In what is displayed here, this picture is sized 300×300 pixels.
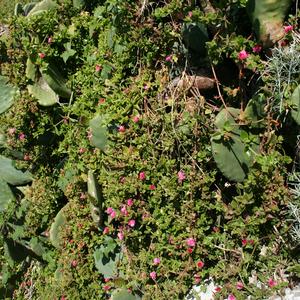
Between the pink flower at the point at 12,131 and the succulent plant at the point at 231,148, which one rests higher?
the pink flower at the point at 12,131

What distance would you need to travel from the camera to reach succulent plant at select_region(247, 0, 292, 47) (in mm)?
2252

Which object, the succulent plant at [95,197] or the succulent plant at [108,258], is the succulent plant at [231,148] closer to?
the succulent plant at [95,197]

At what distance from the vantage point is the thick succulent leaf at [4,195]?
3.51 metres

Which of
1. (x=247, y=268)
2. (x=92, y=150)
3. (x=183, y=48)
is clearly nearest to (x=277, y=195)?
(x=247, y=268)

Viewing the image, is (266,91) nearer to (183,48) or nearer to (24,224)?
(183,48)

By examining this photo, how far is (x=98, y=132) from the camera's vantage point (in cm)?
277

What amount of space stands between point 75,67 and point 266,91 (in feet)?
4.45

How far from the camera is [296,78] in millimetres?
2244

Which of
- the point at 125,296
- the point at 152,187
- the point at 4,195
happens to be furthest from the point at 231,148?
the point at 4,195

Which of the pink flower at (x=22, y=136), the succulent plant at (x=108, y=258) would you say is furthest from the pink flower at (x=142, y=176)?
the pink flower at (x=22, y=136)

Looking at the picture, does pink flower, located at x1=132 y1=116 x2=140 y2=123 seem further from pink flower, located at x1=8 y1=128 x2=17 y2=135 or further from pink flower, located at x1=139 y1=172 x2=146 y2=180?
pink flower, located at x1=8 y1=128 x2=17 y2=135

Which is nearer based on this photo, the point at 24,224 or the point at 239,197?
the point at 239,197

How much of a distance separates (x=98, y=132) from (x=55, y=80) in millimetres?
553

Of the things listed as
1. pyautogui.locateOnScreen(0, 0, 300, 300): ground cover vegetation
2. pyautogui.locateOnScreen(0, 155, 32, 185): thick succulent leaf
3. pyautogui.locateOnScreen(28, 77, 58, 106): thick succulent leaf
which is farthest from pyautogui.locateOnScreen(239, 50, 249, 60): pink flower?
pyautogui.locateOnScreen(0, 155, 32, 185): thick succulent leaf
